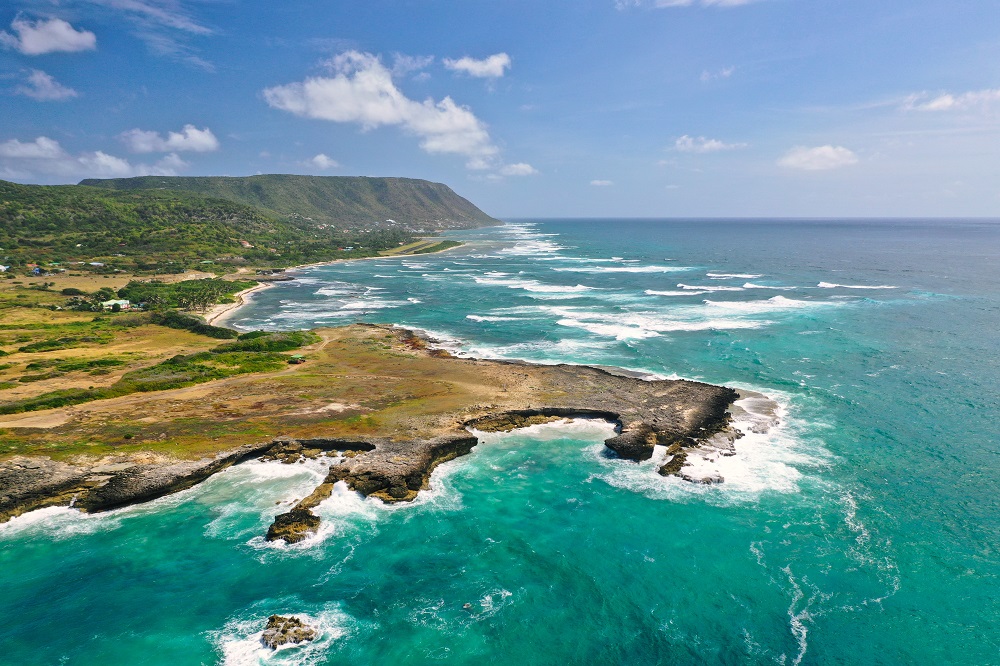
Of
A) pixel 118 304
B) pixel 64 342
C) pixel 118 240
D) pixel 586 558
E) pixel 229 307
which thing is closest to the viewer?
pixel 586 558

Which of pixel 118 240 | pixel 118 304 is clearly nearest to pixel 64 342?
pixel 118 304

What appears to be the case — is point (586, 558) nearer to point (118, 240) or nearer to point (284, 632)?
point (284, 632)

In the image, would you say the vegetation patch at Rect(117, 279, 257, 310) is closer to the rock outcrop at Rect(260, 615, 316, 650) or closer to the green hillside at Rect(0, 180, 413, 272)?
the green hillside at Rect(0, 180, 413, 272)

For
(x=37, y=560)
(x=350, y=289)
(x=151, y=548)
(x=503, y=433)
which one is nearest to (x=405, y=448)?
(x=503, y=433)

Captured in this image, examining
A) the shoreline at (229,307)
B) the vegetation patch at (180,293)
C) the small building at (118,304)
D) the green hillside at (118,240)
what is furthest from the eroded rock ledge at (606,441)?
the green hillside at (118,240)

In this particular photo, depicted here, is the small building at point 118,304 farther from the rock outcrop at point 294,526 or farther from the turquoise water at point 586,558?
the rock outcrop at point 294,526

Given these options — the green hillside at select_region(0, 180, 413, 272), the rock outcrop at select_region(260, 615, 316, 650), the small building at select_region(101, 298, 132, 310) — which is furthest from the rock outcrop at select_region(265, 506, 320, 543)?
the green hillside at select_region(0, 180, 413, 272)

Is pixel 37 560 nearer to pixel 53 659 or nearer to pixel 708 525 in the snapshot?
pixel 53 659

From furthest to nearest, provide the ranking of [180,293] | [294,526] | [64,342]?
[180,293] < [64,342] < [294,526]

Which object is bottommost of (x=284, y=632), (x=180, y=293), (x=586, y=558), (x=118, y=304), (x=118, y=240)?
(x=586, y=558)

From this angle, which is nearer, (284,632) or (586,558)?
(284,632)
